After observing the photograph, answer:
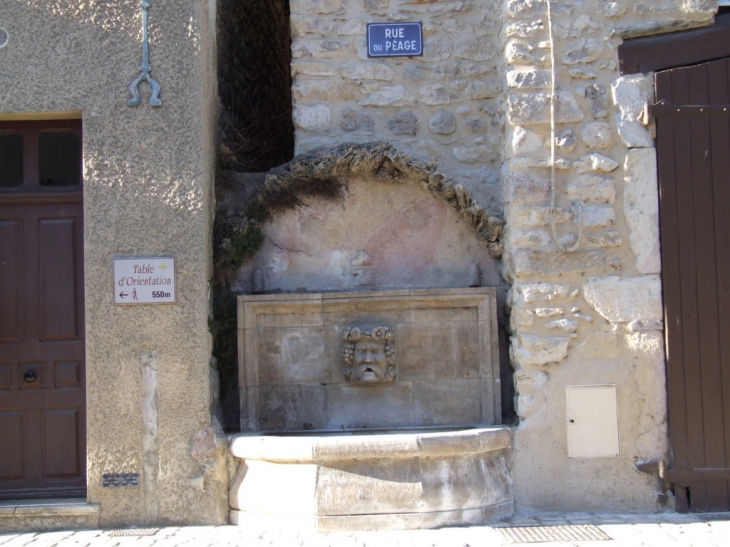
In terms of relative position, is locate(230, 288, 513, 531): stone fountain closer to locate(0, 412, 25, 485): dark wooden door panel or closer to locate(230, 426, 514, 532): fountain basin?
locate(230, 426, 514, 532): fountain basin

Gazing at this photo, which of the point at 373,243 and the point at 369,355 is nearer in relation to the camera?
the point at 369,355

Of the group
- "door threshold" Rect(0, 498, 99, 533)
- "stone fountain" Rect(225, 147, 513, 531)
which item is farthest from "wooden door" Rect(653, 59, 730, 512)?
"door threshold" Rect(0, 498, 99, 533)

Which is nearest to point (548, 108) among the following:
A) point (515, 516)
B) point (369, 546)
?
point (515, 516)

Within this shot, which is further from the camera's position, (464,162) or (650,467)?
(464,162)

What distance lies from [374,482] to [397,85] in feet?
8.02

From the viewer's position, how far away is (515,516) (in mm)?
4391

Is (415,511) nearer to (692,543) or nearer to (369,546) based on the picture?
(369,546)

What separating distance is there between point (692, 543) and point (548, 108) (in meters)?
2.44

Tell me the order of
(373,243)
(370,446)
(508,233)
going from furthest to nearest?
(373,243)
(508,233)
(370,446)

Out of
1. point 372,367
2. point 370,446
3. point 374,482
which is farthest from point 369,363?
point 374,482

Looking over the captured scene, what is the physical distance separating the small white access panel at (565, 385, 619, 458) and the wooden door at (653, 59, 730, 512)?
0.32m

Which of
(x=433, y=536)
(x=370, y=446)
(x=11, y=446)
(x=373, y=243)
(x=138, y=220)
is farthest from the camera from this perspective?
(x=373, y=243)

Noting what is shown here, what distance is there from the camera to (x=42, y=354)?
4602 mm

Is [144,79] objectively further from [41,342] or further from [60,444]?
[60,444]
